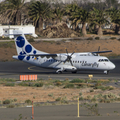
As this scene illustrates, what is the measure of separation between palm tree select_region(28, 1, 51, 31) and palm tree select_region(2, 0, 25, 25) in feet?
14.1

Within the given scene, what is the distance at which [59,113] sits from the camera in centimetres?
1480

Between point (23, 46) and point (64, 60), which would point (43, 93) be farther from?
point (23, 46)

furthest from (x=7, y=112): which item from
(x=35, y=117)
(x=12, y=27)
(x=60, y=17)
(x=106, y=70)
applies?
(x=60, y=17)

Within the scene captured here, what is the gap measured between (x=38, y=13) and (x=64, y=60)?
6177cm

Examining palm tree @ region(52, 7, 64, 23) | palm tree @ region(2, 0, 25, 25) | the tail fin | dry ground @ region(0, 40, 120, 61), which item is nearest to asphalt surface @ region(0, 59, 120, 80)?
the tail fin

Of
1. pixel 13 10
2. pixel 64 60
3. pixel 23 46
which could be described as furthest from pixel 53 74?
pixel 13 10

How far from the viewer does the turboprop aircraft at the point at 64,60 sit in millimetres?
36625

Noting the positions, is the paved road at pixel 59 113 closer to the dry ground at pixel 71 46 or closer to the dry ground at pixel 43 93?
the dry ground at pixel 43 93

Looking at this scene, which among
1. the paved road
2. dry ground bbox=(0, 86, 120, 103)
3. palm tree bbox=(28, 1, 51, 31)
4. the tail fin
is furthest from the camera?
palm tree bbox=(28, 1, 51, 31)

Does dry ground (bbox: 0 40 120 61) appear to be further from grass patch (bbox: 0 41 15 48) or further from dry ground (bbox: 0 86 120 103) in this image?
dry ground (bbox: 0 86 120 103)

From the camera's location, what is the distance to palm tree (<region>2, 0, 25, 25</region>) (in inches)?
3853

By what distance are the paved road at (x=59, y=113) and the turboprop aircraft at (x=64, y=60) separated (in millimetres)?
19743

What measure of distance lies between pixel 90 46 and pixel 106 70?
4445 centimetres

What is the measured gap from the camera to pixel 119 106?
1672 cm
